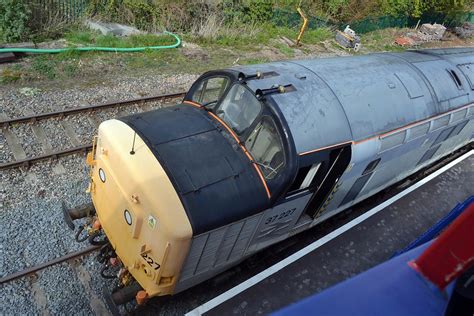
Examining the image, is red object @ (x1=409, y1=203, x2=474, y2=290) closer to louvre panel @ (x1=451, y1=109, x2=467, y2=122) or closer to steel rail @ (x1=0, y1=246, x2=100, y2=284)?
steel rail @ (x1=0, y1=246, x2=100, y2=284)

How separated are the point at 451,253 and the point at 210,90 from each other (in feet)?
17.0

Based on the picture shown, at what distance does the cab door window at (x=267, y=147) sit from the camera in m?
5.57

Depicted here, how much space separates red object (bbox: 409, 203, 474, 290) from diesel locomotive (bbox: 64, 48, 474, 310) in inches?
126

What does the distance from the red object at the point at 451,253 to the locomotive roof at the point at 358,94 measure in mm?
3574

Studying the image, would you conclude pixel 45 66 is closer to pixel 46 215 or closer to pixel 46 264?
pixel 46 215

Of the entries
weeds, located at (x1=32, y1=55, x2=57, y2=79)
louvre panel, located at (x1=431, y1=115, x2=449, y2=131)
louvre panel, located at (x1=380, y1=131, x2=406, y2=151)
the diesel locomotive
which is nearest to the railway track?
weeds, located at (x1=32, y1=55, x2=57, y2=79)

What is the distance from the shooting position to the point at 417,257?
2131 millimetres

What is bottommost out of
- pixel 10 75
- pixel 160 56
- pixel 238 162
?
pixel 10 75

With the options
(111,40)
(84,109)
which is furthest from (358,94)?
(111,40)

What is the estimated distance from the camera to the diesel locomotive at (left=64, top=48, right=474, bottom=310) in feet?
16.6

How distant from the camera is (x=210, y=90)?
6.61 meters

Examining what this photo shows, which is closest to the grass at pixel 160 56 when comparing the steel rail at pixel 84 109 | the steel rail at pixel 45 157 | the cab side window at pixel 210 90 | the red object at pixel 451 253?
the steel rail at pixel 84 109

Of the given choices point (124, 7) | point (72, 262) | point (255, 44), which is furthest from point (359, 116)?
point (124, 7)

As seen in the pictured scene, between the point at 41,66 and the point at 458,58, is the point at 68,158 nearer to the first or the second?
the point at 41,66
